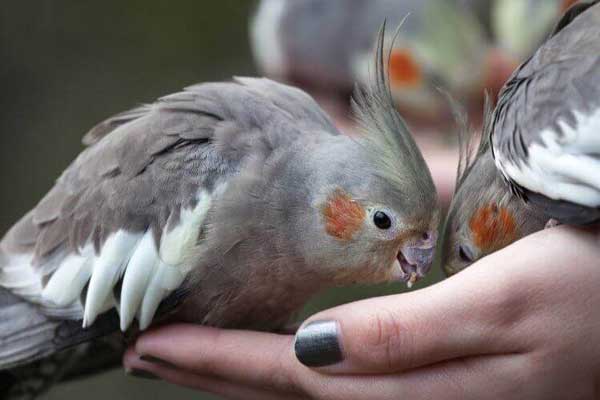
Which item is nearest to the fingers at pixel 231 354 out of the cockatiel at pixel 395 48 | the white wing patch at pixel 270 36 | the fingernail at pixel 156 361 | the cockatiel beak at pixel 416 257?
the fingernail at pixel 156 361

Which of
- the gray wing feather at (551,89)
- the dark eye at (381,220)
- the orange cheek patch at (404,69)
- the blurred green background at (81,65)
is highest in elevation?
the gray wing feather at (551,89)

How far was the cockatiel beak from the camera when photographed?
152 cm

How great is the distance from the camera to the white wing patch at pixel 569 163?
48.1 inches

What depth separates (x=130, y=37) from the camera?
4.33 metres

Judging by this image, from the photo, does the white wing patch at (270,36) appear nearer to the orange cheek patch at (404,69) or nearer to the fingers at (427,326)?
the orange cheek patch at (404,69)

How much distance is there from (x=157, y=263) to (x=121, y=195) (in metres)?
0.14

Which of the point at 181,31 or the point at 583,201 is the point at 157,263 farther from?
the point at 181,31

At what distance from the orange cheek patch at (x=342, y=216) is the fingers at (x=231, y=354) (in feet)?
0.69

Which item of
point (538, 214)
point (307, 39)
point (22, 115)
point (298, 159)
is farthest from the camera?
point (22, 115)

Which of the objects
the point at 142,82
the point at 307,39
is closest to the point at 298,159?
the point at 307,39

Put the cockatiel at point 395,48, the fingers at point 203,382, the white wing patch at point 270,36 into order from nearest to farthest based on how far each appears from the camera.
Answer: the fingers at point 203,382 < the cockatiel at point 395,48 < the white wing patch at point 270,36

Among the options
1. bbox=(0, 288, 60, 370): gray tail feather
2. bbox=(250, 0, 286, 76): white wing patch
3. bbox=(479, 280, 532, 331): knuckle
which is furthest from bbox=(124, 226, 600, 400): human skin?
bbox=(250, 0, 286, 76): white wing patch

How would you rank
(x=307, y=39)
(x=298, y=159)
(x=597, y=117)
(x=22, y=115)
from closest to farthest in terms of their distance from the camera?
(x=597, y=117)
(x=298, y=159)
(x=307, y=39)
(x=22, y=115)

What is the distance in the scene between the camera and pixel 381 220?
1499mm
